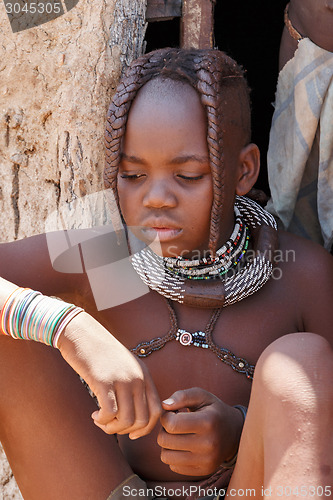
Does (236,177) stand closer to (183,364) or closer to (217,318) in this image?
(217,318)

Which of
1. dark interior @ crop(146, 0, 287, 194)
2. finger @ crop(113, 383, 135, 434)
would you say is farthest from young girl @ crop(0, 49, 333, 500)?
dark interior @ crop(146, 0, 287, 194)

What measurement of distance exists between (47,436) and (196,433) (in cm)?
37

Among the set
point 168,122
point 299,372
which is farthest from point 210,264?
point 299,372

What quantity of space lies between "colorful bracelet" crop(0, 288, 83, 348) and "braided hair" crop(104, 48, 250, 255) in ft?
1.53

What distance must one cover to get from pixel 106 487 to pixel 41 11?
1.57 meters

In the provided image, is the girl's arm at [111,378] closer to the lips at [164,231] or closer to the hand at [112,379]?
the hand at [112,379]

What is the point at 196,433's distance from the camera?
151cm

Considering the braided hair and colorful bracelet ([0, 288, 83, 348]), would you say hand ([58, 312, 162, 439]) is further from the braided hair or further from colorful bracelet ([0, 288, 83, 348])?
the braided hair

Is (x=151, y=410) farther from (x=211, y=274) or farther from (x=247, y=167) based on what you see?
(x=247, y=167)

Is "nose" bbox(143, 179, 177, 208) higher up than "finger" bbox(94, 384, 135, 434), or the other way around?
"nose" bbox(143, 179, 177, 208)

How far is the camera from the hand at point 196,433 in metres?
1.47

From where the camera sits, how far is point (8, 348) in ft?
5.36

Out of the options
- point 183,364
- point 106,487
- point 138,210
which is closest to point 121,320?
point 183,364

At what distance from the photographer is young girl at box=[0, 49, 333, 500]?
1376 mm
